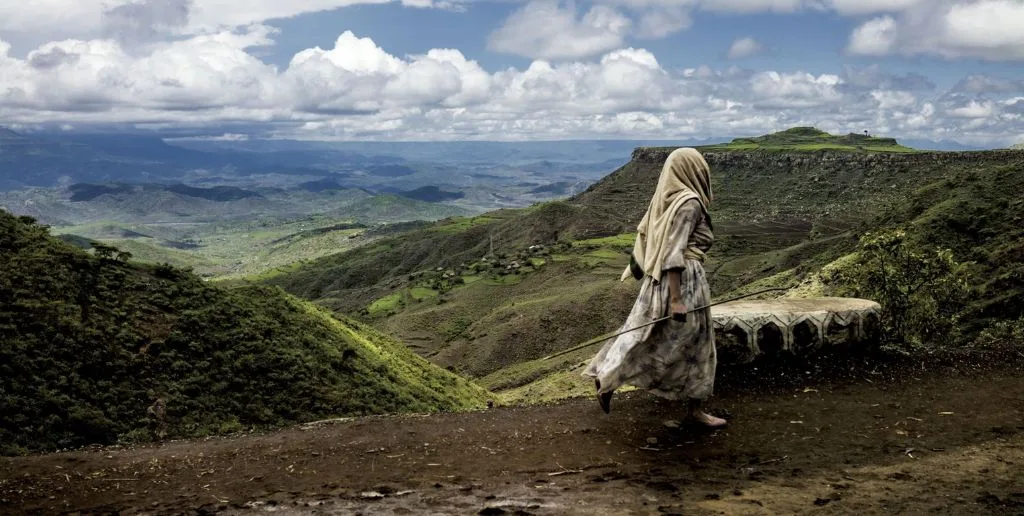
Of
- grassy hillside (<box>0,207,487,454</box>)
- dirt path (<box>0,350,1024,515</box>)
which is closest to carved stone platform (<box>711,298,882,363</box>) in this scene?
dirt path (<box>0,350,1024,515</box>)

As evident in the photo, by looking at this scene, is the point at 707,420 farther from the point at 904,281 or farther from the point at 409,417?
the point at 904,281

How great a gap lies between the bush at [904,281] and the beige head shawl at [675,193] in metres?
6.86

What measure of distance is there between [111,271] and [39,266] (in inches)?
64.2

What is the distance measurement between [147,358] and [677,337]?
38.0 ft

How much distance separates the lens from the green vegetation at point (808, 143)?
12112 centimetres

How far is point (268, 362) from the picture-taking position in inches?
638

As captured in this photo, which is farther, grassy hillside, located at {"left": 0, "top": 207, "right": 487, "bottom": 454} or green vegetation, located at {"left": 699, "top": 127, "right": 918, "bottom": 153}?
green vegetation, located at {"left": 699, "top": 127, "right": 918, "bottom": 153}

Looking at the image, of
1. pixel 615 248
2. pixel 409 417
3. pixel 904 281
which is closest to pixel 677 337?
pixel 409 417

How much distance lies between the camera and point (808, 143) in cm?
13950

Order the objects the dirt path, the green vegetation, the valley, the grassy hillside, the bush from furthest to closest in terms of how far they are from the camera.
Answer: the green vegetation < the bush < the grassy hillside < the valley < the dirt path

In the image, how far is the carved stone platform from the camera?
10.4 metres

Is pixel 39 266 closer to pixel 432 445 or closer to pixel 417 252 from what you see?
pixel 432 445

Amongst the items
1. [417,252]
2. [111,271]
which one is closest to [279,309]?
[111,271]

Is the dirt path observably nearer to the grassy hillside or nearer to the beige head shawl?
the beige head shawl
